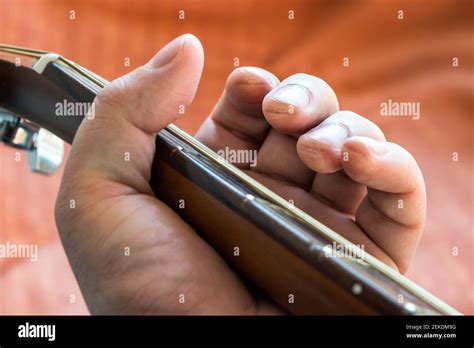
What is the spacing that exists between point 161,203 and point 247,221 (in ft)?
0.25

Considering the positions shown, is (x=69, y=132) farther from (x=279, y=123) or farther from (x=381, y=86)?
(x=381, y=86)

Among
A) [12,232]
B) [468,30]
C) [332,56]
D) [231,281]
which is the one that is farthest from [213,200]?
[468,30]

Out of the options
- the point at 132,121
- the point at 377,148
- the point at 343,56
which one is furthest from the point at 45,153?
the point at 343,56

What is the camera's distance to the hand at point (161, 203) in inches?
10.5

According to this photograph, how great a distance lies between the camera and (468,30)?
86 centimetres

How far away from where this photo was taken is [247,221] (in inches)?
9.1

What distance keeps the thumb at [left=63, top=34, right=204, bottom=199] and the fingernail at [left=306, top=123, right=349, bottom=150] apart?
0.09 meters

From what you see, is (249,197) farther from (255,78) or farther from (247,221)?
(255,78)

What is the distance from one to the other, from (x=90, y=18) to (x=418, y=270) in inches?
26.6

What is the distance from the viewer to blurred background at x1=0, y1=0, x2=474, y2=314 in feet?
2.49
